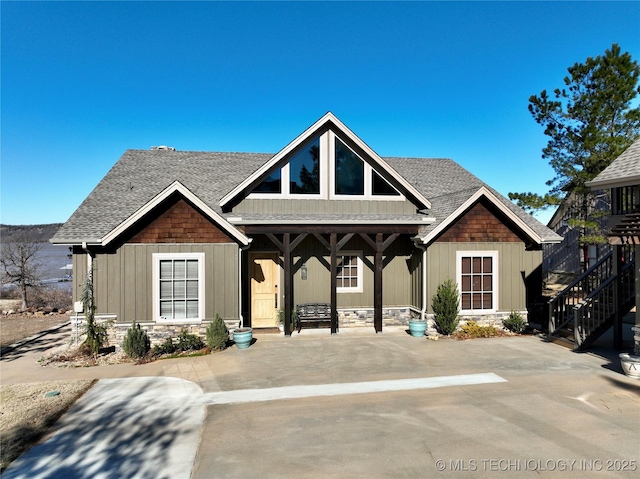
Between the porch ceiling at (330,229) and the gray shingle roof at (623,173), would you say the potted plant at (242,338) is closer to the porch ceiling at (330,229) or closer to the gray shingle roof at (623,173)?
the porch ceiling at (330,229)

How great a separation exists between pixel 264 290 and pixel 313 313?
6.10 ft

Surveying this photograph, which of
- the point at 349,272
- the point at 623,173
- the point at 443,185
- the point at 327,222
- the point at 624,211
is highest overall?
the point at 443,185

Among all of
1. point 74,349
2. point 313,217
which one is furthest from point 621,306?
point 74,349

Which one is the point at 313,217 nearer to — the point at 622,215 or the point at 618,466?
the point at 622,215

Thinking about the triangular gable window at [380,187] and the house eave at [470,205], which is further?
the triangular gable window at [380,187]

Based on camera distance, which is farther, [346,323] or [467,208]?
[346,323]

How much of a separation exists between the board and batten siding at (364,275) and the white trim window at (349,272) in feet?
0.48

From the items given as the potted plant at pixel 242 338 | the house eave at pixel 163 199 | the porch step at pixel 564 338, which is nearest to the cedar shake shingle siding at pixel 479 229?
the porch step at pixel 564 338

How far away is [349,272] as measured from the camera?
49.0 feet

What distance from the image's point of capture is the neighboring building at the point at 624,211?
962 cm

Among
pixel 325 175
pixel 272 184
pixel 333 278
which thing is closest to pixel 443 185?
pixel 325 175

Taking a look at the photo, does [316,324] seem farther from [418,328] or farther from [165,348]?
[165,348]

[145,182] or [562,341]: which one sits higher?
[145,182]

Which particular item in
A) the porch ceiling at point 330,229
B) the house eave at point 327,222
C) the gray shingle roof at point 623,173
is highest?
the gray shingle roof at point 623,173
